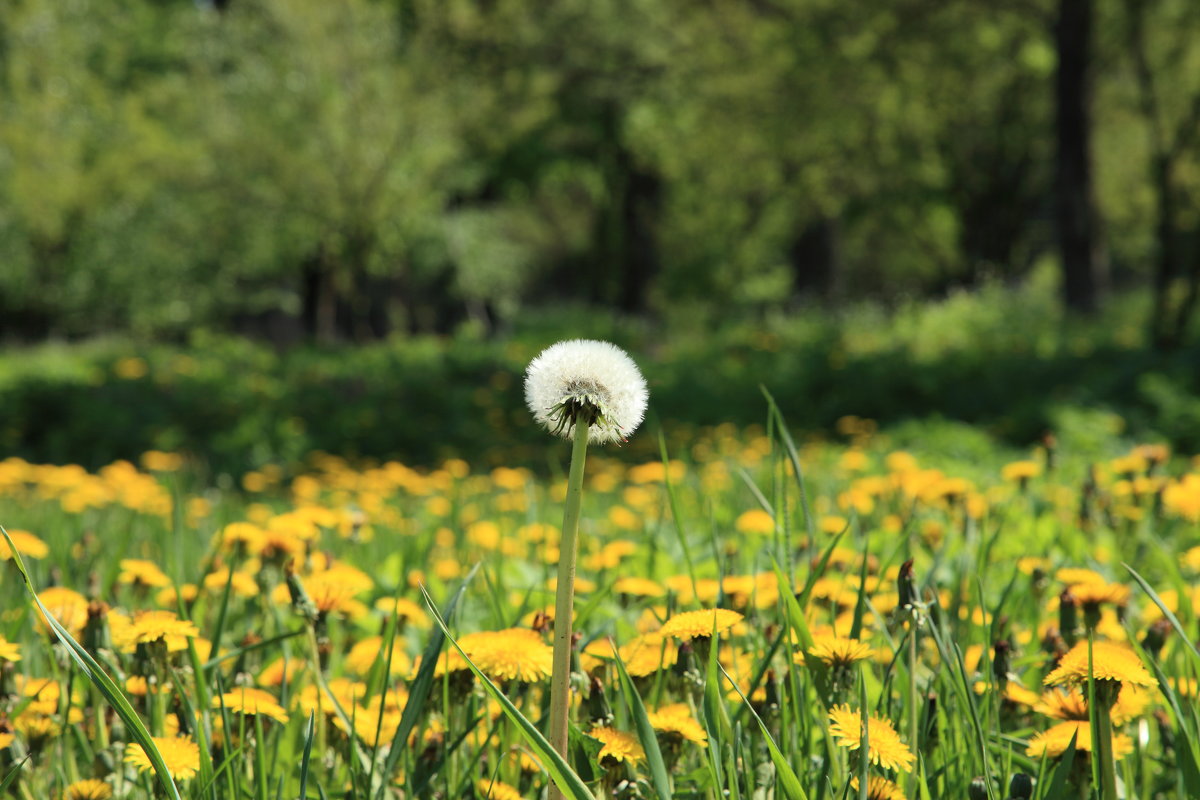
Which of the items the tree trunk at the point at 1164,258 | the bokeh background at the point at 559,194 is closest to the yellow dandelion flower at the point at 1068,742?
the bokeh background at the point at 559,194

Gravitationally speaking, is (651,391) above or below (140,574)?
above

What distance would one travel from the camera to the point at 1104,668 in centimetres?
91

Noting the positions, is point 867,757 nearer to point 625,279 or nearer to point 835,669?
point 835,669

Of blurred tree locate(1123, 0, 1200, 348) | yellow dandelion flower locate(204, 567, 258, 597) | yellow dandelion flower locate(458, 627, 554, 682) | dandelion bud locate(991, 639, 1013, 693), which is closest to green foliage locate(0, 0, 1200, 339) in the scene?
blurred tree locate(1123, 0, 1200, 348)

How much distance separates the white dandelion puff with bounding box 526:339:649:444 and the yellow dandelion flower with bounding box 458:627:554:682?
318 mm

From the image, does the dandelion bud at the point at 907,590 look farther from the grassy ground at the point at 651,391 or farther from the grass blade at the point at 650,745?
the grassy ground at the point at 651,391

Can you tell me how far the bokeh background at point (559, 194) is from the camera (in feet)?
26.9

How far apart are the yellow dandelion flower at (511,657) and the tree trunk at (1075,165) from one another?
10735mm

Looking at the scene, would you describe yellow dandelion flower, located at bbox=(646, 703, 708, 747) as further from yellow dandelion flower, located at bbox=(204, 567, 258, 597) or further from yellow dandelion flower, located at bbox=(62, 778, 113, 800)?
yellow dandelion flower, located at bbox=(204, 567, 258, 597)

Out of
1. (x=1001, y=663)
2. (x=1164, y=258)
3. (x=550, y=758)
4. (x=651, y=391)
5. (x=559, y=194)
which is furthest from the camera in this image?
(x=559, y=194)

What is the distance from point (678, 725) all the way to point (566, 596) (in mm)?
340

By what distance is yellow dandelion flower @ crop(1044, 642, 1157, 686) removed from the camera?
89 centimetres

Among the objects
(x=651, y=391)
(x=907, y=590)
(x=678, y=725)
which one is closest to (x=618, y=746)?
(x=678, y=725)

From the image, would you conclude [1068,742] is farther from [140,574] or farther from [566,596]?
[140,574]
